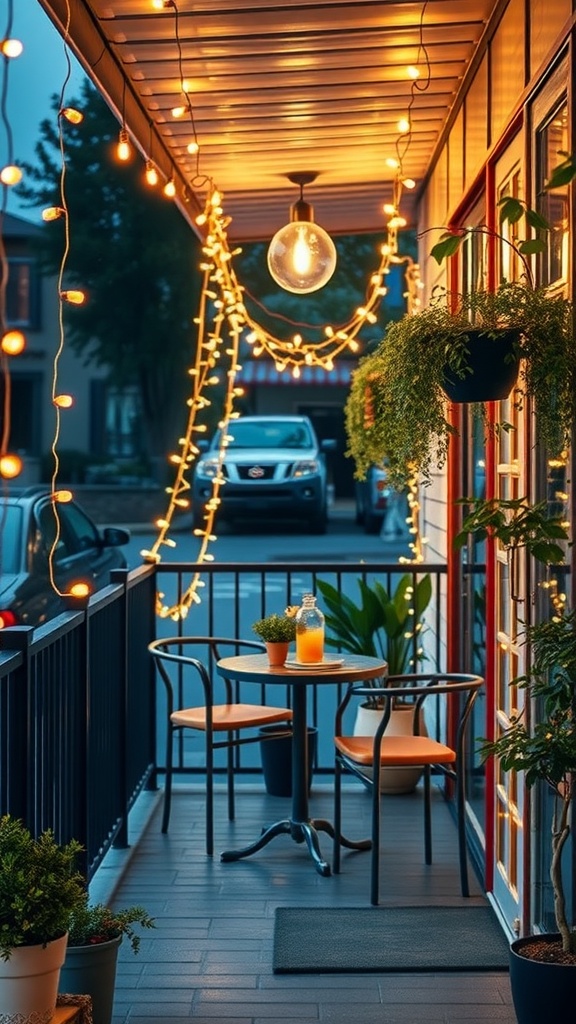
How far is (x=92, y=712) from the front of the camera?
15.5 feet

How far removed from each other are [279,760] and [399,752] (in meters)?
1.32

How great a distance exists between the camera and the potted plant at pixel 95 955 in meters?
3.23

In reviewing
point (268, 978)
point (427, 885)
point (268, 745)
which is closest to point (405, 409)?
point (268, 978)

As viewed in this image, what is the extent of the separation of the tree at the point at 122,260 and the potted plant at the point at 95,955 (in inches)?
866

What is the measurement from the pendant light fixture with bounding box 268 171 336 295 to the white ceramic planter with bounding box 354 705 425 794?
78.1 inches

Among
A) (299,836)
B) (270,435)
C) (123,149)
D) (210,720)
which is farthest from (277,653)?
(270,435)

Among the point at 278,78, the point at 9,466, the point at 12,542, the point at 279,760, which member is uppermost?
the point at 278,78

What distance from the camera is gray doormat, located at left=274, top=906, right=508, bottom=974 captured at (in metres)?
4.00

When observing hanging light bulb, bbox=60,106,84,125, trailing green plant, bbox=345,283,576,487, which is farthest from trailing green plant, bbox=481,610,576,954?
hanging light bulb, bbox=60,106,84,125

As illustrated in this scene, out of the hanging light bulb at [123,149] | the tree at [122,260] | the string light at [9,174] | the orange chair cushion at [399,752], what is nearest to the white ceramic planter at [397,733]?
the orange chair cushion at [399,752]

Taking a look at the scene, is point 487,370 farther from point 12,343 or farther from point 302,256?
point 302,256

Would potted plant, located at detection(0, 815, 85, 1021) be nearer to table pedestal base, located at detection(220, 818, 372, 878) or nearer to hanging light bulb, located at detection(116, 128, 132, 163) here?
table pedestal base, located at detection(220, 818, 372, 878)

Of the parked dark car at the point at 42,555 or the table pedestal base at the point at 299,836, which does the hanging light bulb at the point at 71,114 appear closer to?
the parked dark car at the point at 42,555

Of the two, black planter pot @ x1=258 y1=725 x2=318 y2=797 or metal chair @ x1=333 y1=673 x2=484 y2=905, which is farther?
black planter pot @ x1=258 y1=725 x2=318 y2=797
